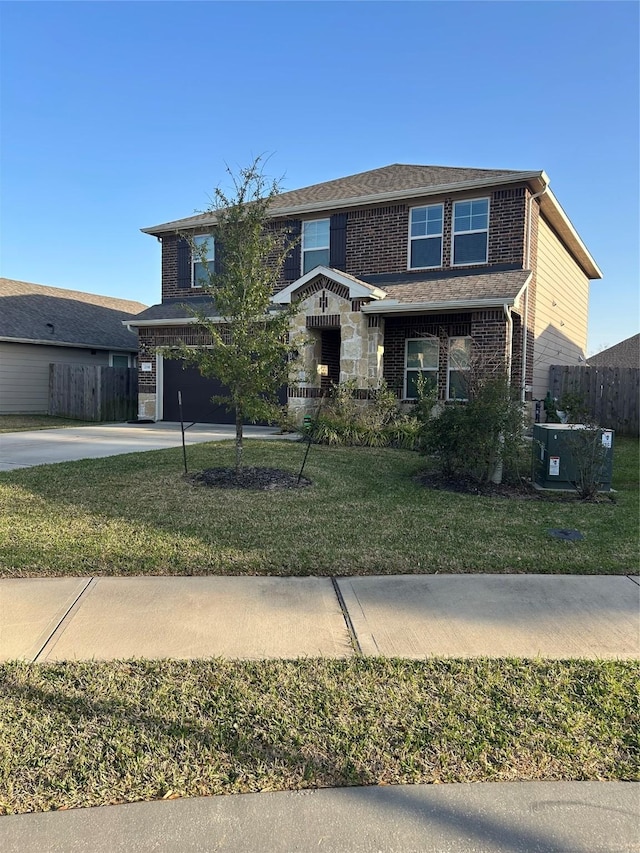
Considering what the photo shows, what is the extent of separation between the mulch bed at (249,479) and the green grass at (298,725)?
4.86 m

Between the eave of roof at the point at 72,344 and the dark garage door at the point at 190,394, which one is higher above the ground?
the eave of roof at the point at 72,344

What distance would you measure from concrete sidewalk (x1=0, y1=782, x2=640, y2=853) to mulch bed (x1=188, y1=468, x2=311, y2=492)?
18.9 ft

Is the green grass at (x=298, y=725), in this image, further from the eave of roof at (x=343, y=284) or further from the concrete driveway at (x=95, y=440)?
the eave of roof at (x=343, y=284)

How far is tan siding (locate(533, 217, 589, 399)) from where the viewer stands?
1670 cm

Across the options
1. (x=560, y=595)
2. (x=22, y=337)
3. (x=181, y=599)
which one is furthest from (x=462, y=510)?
(x=22, y=337)

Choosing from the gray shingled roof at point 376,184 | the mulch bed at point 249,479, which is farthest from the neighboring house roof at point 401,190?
the mulch bed at point 249,479

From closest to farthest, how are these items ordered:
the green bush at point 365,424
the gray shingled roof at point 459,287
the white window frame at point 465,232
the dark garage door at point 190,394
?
the green bush at point 365,424, the gray shingled roof at point 459,287, the white window frame at point 465,232, the dark garage door at point 190,394

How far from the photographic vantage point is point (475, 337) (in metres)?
14.2

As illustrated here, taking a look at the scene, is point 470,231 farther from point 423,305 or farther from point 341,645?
point 341,645

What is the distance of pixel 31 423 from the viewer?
1830 centimetres

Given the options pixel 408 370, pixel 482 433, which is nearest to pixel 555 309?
pixel 408 370

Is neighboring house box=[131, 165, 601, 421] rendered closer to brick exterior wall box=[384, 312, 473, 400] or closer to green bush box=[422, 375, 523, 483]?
brick exterior wall box=[384, 312, 473, 400]

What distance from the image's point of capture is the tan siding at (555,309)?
16.7 metres

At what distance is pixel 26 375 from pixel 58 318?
342 centimetres
